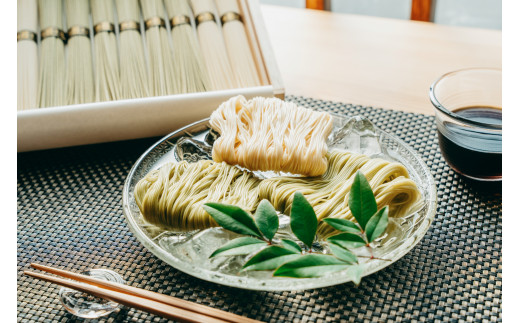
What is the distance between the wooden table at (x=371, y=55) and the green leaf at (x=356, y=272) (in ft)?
2.34

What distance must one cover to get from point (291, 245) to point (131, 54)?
862 millimetres

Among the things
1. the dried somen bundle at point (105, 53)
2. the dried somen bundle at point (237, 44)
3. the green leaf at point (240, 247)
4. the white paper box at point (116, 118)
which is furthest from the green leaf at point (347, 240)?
the dried somen bundle at point (105, 53)

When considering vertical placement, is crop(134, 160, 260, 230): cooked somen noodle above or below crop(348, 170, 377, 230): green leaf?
below

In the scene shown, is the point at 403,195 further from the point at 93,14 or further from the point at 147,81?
the point at 93,14

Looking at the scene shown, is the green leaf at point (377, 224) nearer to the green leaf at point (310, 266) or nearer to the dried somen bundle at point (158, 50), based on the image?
the green leaf at point (310, 266)

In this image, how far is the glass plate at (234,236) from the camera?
2.74ft

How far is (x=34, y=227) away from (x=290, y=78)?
81 cm

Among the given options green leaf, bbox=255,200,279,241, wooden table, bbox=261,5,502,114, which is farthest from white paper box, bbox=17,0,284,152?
green leaf, bbox=255,200,279,241

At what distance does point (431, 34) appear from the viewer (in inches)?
68.0

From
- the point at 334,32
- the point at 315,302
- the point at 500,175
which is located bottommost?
the point at 315,302

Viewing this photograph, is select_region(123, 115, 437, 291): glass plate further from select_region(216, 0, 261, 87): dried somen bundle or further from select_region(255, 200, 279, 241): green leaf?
select_region(216, 0, 261, 87): dried somen bundle

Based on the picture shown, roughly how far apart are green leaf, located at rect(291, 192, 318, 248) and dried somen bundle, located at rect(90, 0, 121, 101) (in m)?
0.67

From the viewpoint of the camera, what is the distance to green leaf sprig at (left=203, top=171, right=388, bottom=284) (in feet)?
2.69

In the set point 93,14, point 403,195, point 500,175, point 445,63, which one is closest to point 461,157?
point 500,175
